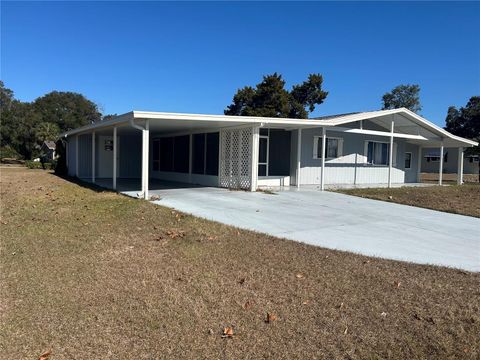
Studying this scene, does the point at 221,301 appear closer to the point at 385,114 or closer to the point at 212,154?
the point at 212,154

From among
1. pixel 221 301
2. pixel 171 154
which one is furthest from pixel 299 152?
pixel 221 301

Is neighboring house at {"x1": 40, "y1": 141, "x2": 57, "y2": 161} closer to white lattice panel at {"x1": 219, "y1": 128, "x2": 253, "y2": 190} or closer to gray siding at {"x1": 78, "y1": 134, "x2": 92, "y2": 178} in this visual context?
gray siding at {"x1": 78, "y1": 134, "x2": 92, "y2": 178}

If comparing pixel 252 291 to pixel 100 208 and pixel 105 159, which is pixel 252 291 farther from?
pixel 105 159

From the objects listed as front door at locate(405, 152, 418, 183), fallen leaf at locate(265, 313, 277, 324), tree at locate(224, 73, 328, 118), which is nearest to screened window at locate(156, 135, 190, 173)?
front door at locate(405, 152, 418, 183)

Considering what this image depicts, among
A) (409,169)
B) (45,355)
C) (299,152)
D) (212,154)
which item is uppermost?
(299,152)

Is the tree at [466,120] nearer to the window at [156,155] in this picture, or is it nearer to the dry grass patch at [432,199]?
the dry grass patch at [432,199]

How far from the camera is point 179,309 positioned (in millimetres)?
4086

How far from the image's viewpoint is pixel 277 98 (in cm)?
4150

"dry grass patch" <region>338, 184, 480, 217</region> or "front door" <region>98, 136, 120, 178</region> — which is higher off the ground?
"front door" <region>98, 136, 120, 178</region>

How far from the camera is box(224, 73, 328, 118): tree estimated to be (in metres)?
41.5

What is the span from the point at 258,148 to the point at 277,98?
27.6m

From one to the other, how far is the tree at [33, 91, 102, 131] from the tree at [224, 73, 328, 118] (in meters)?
33.3

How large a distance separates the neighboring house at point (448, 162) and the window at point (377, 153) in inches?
1103

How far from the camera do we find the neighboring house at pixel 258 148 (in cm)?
1421
